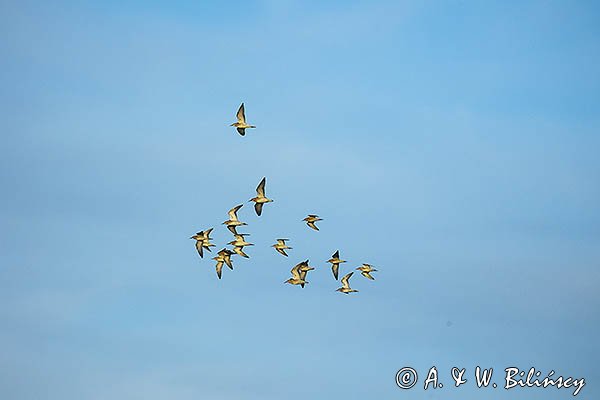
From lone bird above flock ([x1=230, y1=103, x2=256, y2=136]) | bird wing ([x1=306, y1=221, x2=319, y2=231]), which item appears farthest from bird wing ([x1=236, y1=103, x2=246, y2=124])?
bird wing ([x1=306, y1=221, x2=319, y2=231])

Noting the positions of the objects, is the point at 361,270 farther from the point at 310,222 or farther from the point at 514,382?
the point at 514,382

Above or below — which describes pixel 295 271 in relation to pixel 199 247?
below

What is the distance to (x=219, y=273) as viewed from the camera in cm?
12306

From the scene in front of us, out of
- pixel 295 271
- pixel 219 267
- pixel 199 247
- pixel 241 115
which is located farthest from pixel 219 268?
pixel 241 115

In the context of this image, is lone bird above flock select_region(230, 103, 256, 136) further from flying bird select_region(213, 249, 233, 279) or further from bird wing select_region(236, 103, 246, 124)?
flying bird select_region(213, 249, 233, 279)

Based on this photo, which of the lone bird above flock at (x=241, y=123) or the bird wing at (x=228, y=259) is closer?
the lone bird above flock at (x=241, y=123)

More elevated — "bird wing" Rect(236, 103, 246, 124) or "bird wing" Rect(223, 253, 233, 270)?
"bird wing" Rect(236, 103, 246, 124)

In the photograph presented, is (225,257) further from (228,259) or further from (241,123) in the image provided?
(241,123)

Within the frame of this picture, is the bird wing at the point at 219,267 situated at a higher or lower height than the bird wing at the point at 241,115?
lower

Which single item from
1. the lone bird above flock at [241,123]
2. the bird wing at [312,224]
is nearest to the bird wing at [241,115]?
the lone bird above flock at [241,123]

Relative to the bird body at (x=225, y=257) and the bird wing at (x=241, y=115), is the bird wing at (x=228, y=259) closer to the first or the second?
the bird body at (x=225, y=257)

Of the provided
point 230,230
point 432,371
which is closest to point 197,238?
point 230,230

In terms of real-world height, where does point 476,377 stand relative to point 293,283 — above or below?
below

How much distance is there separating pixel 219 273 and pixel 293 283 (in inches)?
281
